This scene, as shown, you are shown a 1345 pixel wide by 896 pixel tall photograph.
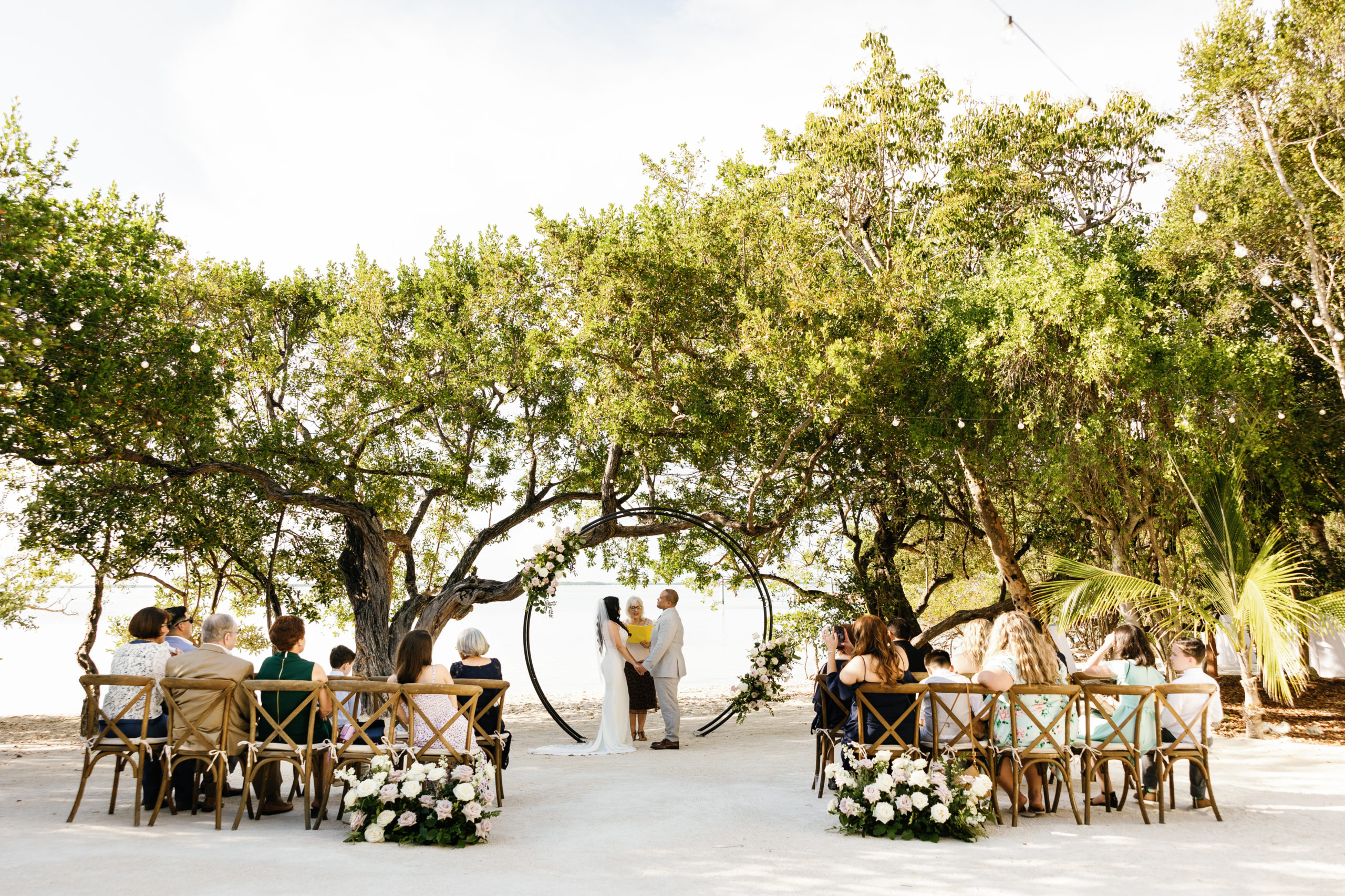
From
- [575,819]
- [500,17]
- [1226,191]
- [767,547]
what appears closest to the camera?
[575,819]

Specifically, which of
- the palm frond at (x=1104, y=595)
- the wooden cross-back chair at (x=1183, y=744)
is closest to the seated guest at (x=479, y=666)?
the wooden cross-back chair at (x=1183, y=744)

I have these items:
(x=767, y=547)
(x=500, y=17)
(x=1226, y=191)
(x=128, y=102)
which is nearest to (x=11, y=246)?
(x=128, y=102)

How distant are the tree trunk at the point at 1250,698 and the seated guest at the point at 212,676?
930cm

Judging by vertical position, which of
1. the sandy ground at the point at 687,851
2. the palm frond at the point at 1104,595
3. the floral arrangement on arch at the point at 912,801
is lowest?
the sandy ground at the point at 687,851

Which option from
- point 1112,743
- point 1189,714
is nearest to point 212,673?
point 1112,743

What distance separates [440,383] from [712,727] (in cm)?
626

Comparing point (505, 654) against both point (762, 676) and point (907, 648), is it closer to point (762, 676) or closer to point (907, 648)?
point (762, 676)

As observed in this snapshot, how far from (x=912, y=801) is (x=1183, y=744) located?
206 cm

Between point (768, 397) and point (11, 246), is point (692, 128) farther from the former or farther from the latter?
point (11, 246)

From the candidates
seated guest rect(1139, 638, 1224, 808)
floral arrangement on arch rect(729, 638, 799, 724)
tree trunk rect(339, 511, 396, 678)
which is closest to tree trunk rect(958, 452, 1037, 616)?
floral arrangement on arch rect(729, 638, 799, 724)

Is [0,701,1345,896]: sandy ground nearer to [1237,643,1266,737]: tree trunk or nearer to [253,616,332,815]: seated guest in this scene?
[253,616,332,815]: seated guest

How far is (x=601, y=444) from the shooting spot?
46.7 ft

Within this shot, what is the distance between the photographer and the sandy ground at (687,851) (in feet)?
13.5

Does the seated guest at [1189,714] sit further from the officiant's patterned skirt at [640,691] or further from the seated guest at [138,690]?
the seated guest at [138,690]
